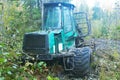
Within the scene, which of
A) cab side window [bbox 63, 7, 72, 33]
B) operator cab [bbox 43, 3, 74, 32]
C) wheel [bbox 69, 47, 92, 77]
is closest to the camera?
wheel [bbox 69, 47, 92, 77]

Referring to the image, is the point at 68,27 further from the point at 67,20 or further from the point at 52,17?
the point at 52,17

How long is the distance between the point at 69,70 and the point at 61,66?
0.57 metres

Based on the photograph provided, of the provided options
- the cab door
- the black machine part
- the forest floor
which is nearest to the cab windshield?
the cab door

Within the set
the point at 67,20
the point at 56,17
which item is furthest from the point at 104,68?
the point at 56,17

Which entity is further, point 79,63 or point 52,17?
point 52,17

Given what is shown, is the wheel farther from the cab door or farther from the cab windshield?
the cab windshield

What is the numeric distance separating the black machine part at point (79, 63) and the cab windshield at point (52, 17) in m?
1.06

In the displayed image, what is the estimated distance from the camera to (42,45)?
7203 millimetres

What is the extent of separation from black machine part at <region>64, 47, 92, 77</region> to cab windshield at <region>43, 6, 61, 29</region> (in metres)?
1.06

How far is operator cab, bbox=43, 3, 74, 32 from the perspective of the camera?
809cm

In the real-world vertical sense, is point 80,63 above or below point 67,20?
below

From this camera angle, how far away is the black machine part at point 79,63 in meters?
7.43

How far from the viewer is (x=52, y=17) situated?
27.2 ft

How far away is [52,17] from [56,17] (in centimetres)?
15
